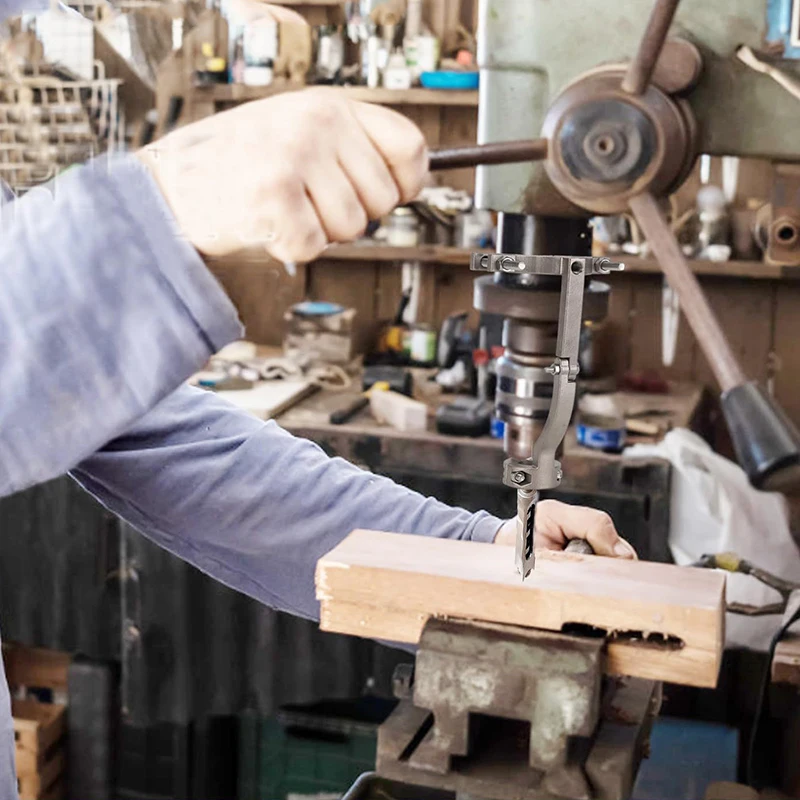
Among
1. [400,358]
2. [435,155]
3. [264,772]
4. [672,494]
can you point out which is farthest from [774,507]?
[435,155]

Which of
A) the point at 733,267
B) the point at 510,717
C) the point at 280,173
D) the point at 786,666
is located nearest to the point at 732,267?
the point at 733,267

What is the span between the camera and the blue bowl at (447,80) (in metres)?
2.24

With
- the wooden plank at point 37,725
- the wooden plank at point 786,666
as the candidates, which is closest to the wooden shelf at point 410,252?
the wooden plank at point 37,725

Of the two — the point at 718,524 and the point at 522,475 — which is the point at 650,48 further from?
the point at 718,524

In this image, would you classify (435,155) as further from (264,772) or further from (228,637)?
(264,772)

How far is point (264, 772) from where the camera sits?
203cm

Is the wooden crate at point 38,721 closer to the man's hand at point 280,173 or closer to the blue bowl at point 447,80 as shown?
the blue bowl at point 447,80

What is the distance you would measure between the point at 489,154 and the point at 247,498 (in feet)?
1.28

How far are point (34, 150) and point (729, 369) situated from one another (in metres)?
0.37

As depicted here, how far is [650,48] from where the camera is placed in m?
0.67

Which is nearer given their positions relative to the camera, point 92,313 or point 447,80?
point 92,313

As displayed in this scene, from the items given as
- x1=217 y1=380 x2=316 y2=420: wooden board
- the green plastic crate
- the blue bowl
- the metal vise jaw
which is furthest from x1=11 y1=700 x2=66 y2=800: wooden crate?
the metal vise jaw

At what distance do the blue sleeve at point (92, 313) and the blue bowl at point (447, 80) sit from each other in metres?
1.78

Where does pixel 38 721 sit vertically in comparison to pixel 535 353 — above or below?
below
